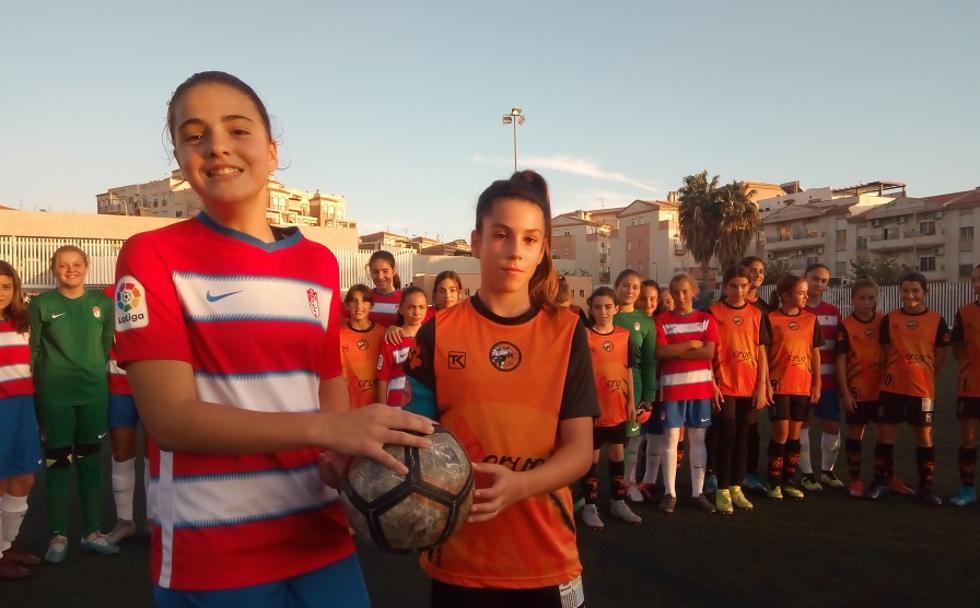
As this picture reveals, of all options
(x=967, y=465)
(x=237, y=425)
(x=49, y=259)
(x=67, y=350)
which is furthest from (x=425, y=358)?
(x=49, y=259)

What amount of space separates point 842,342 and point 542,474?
6.13 metres

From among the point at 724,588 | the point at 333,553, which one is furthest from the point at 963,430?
the point at 333,553

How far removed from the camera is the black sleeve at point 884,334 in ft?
21.6

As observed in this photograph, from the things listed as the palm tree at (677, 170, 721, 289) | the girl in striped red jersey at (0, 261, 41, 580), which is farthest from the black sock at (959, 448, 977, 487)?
the palm tree at (677, 170, 721, 289)

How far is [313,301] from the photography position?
1.62 metres

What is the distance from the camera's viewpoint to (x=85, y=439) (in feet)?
16.7

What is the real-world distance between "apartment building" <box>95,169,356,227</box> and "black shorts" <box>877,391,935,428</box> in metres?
53.1

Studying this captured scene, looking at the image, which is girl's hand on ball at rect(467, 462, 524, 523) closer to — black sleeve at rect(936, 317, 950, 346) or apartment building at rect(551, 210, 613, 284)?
black sleeve at rect(936, 317, 950, 346)

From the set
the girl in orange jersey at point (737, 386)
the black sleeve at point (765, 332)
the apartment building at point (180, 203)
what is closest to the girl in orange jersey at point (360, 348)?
the girl in orange jersey at point (737, 386)

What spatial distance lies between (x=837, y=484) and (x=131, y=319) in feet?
23.7

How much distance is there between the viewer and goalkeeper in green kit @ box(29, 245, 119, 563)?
4.89 metres

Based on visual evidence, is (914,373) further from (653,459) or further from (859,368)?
(653,459)

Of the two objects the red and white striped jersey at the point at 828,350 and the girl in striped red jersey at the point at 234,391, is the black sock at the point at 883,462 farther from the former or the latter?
the girl in striped red jersey at the point at 234,391

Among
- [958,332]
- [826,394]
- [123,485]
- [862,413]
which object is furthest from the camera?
[826,394]
